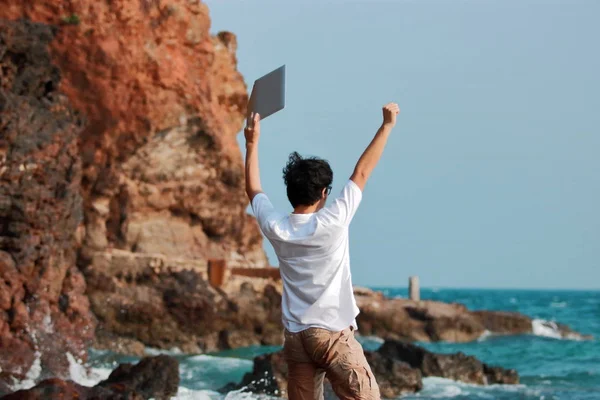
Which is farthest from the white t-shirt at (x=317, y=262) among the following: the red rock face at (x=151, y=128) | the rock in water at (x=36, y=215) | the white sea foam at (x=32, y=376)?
the red rock face at (x=151, y=128)

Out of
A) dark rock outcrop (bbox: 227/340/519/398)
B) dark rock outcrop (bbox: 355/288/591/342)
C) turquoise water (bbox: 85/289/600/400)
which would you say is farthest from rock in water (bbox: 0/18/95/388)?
dark rock outcrop (bbox: 355/288/591/342)

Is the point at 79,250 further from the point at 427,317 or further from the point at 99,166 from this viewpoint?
the point at 427,317

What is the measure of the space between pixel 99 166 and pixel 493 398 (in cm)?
1484

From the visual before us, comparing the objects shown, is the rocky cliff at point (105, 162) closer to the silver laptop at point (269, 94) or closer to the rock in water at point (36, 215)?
the rock in water at point (36, 215)

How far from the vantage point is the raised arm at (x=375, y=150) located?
353 cm

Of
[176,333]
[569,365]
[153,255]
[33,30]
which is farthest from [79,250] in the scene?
[569,365]

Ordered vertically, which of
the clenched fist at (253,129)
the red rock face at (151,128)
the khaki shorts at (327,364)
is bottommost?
the khaki shorts at (327,364)

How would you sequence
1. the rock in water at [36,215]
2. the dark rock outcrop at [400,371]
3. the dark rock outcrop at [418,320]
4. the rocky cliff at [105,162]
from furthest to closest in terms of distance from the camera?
1. the dark rock outcrop at [418,320]
2. the rocky cliff at [105,162]
3. the rock in water at [36,215]
4. the dark rock outcrop at [400,371]

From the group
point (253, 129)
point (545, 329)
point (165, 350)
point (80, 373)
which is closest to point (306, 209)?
point (253, 129)

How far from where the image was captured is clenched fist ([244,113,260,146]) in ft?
12.4

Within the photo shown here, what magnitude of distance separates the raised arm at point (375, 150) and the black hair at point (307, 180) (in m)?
0.11

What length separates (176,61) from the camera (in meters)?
26.8

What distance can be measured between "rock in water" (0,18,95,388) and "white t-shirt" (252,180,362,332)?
8963 mm

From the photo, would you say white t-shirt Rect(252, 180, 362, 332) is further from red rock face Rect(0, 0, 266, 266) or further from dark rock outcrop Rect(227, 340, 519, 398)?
red rock face Rect(0, 0, 266, 266)
